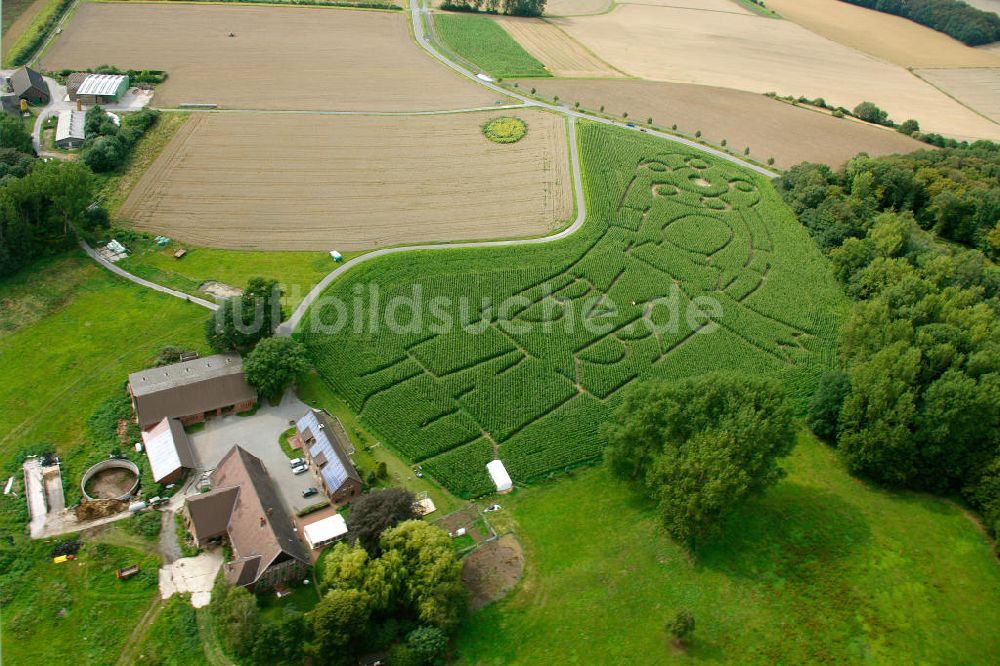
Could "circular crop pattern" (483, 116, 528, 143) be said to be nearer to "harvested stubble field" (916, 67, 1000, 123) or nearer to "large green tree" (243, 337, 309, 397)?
"large green tree" (243, 337, 309, 397)

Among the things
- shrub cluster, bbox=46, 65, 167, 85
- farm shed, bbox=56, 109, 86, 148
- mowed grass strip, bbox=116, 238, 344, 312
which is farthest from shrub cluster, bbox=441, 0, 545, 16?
mowed grass strip, bbox=116, 238, 344, 312

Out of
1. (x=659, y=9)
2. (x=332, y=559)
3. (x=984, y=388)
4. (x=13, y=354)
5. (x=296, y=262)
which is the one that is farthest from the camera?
(x=659, y=9)

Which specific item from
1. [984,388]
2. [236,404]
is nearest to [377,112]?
[236,404]

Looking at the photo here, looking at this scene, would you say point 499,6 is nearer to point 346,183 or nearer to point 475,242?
point 346,183

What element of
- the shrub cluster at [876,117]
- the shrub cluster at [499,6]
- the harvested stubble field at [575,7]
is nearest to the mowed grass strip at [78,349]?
the shrub cluster at [499,6]

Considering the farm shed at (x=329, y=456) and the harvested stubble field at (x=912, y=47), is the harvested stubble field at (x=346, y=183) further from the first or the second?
the harvested stubble field at (x=912, y=47)

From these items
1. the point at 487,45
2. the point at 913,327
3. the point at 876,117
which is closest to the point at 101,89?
the point at 487,45

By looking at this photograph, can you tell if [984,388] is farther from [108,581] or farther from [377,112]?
[377,112]
